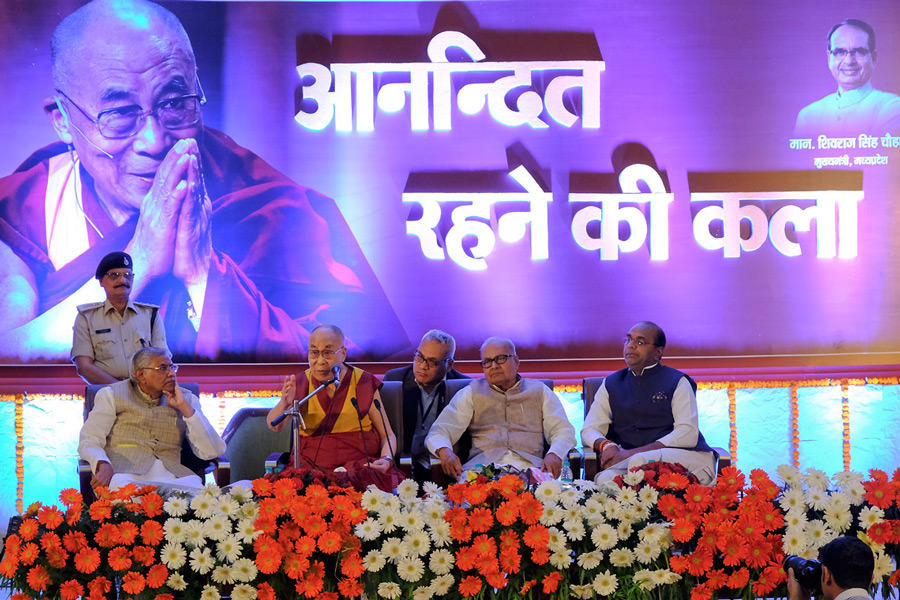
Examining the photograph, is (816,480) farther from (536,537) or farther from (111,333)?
(111,333)

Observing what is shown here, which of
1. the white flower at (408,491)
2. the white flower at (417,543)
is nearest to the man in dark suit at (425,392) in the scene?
the white flower at (408,491)

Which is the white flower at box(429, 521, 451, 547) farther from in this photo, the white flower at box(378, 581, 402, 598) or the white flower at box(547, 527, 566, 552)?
the white flower at box(547, 527, 566, 552)

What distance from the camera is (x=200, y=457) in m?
4.30

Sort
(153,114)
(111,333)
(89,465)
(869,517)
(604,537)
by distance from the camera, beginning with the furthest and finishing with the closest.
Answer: (153,114), (111,333), (89,465), (869,517), (604,537)

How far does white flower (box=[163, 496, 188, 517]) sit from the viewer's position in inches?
115

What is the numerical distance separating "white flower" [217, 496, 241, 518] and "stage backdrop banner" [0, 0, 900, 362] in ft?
9.13

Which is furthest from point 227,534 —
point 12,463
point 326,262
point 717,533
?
point 12,463

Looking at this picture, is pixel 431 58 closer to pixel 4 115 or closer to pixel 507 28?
pixel 507 28

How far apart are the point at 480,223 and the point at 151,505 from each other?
3280 mm

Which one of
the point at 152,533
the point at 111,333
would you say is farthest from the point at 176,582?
the point at 111,333

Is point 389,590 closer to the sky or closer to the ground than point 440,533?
closer to the ground

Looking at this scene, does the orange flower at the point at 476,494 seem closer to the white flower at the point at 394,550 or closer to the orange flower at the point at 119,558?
the white flower at the point at 394,550

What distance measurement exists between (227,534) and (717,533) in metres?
1.48

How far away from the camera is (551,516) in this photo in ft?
9.57
